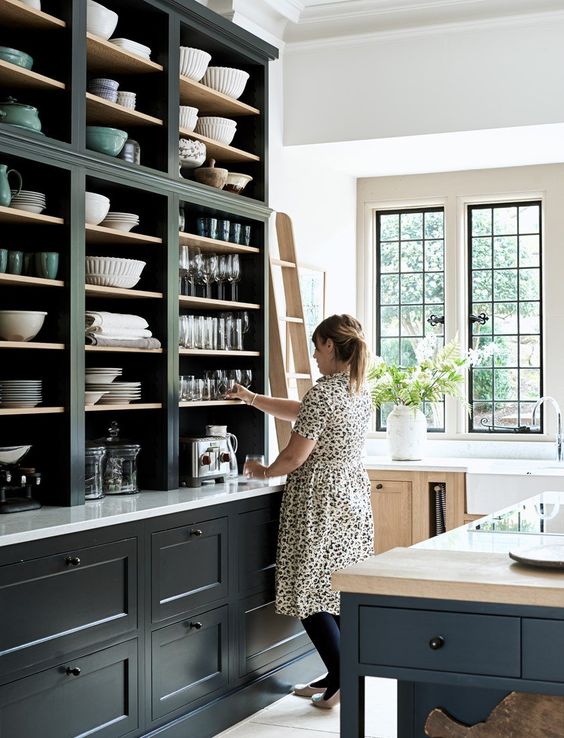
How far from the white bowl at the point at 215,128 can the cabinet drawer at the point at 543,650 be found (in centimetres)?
293

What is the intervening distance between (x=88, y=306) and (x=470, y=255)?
9.95ft

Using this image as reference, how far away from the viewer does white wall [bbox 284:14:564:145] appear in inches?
204

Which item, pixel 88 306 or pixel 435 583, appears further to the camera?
pixel 88 306

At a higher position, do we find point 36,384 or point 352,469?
point 36,384

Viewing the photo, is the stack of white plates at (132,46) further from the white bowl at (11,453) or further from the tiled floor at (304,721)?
the tiled floor at (304,721)

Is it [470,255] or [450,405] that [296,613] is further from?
[470,255]

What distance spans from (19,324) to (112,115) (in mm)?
1034

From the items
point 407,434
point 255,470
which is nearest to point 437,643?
point 255,470

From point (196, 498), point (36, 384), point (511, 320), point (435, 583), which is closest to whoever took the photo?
point (435, 583)

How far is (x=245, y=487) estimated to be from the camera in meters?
4.19

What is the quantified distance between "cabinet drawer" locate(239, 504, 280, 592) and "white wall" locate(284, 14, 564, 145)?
232cm

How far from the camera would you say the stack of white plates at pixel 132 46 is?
385 centimetres

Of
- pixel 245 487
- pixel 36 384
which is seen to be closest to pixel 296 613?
pixel 245 487

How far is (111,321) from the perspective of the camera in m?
3.75
